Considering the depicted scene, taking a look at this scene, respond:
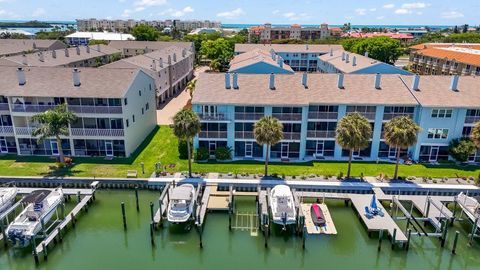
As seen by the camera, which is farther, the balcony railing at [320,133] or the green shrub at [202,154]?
the balcony railing at [320,133]

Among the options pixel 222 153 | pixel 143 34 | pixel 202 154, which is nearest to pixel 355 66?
pixel 222 153

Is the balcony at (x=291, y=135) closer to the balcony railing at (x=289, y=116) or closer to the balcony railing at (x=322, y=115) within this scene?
the balcony railing at (x=289, y=116)

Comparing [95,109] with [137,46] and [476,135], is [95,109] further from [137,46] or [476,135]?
[137,46]

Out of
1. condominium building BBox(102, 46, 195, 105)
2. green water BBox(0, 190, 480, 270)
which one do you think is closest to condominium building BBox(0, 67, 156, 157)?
green water BBox(0, 190, 480, 270)

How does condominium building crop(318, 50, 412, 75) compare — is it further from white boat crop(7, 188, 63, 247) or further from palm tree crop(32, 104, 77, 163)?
white boat crop(7, 188, 63, 247)

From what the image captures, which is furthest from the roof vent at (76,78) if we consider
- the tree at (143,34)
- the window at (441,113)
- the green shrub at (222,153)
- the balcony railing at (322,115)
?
the tree at (143,34)
